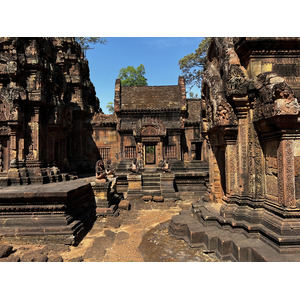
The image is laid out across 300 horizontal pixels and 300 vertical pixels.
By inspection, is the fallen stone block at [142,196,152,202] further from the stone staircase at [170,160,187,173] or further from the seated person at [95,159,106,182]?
the stone staircase at [170,160,187,173]

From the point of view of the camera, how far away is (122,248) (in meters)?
4.72

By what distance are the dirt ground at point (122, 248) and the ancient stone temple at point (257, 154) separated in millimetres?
388

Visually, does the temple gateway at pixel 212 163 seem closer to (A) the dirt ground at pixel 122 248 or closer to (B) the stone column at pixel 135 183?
(B) the stone column at pixel 135 183

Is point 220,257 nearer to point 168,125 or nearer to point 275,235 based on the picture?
point 275,235

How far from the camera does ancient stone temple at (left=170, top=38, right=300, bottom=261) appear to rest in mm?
3459

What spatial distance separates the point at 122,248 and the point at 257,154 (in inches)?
158

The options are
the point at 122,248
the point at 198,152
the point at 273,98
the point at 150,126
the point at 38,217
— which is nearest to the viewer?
the point at 273,98

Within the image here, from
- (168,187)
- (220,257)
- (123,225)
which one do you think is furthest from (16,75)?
(220,257)

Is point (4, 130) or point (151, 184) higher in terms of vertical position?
point (4, 130)

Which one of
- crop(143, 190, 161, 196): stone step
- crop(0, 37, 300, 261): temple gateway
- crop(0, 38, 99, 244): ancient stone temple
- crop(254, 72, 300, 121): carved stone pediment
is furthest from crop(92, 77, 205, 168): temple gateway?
crop(254, 72, 300, 121): carved stone pediment

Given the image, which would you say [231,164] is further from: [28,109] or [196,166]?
[196,166]

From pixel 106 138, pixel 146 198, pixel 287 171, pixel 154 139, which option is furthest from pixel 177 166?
pixel 287 171

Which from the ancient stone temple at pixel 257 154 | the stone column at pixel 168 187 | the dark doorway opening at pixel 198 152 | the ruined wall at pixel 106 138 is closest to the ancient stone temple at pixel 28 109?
the ruined wall at pixel 106 138

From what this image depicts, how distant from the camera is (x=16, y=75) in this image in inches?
332
